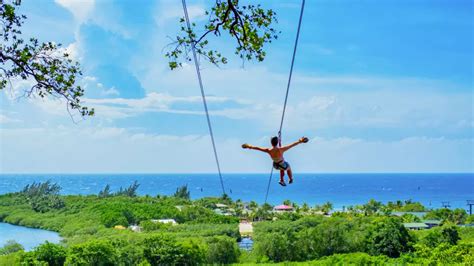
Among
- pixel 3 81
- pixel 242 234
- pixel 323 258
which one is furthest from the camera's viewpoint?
pixel 242 234

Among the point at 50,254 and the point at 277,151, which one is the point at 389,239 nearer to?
the point at 50,254

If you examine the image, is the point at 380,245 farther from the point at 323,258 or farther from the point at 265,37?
the point at 265,37

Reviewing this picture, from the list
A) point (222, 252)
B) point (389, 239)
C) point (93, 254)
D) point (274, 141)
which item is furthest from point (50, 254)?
point (274, 141)

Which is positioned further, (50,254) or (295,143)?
(50,254)

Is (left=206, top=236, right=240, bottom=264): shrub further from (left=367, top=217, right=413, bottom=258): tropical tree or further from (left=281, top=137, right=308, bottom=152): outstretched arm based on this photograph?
(left=281, top=137, right=308, bottom=152): outstretched arm

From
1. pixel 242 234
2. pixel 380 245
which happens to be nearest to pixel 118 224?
pixel 242 234

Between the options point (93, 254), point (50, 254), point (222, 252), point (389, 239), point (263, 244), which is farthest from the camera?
point (263, 244)

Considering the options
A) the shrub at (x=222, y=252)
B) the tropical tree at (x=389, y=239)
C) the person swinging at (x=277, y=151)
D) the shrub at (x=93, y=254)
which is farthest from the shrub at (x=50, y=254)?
the person swinging at (x=277, y=151)

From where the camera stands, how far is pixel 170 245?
3259 cm

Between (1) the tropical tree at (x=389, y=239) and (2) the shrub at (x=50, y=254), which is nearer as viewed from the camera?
(2) the shrub at (x=50, y=254)

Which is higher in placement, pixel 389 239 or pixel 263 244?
pixel 389 239

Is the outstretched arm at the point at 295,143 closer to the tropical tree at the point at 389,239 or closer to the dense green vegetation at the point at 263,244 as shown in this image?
the dense green vegetation at the point at 263,244

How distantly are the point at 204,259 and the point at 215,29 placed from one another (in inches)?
1102

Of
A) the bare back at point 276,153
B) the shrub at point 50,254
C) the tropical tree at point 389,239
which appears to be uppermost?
the bare back at point 276,153
